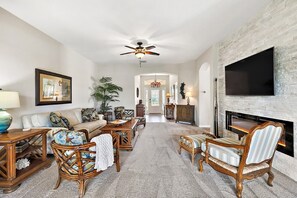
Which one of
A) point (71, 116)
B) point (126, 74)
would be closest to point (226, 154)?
point (71, 116)

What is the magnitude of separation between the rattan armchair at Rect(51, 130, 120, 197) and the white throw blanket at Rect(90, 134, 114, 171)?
75 mm

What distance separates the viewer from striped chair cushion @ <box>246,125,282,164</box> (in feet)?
5.90

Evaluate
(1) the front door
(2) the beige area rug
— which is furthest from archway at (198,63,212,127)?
(1) the front door

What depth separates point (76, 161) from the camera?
6.34 ft

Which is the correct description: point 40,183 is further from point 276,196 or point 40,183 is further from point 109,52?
point 109,52

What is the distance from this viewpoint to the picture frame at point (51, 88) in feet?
12.0

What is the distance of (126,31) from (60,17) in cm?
141

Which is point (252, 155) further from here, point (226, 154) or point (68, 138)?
point (68, 138)

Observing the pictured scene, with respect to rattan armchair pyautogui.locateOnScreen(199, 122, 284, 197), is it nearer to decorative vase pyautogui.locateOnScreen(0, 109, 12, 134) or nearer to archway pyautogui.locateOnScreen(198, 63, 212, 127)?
decorative vase pyautogui.locateOnScreen(0, 109, 12, 134)

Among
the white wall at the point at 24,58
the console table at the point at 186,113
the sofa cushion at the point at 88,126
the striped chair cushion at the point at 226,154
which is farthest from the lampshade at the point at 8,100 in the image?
the console table at the point at 186,113

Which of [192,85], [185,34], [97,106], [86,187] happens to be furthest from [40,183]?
[192,85]

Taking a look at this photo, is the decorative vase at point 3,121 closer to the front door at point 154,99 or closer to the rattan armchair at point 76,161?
the rattan armchair at point 76,161

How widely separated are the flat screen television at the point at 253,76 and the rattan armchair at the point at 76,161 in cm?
305

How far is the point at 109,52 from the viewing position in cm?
546
